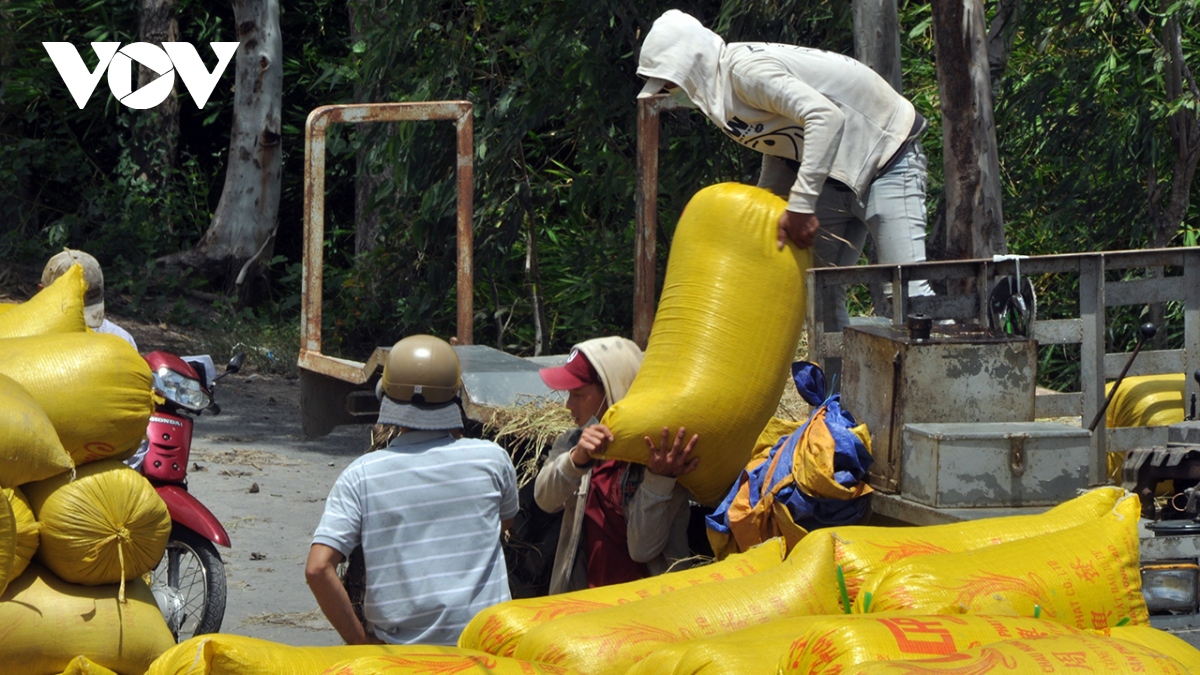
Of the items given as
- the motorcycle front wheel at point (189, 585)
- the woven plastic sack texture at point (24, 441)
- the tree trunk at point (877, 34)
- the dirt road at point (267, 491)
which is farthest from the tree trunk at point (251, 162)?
the woven plastic sack texture at point (24, 441)

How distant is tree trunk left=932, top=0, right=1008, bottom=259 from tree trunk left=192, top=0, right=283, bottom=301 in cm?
856

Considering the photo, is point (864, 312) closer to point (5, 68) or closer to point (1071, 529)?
point (1071, 529)

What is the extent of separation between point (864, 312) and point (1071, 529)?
6337mm

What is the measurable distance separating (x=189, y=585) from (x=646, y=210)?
220cm

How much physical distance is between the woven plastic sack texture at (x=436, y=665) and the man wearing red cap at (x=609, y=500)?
1182 mm

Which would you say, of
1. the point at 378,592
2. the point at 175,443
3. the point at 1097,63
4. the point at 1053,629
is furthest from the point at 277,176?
the point at 1053,629

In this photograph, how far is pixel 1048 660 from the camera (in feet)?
7.51

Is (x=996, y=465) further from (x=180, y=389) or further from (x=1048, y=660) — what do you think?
(x=180, y=389)

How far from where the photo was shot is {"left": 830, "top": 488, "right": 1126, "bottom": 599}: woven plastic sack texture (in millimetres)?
2926

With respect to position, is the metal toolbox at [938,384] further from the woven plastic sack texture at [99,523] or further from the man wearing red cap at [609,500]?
the woven plastic sack texture at [99,523]

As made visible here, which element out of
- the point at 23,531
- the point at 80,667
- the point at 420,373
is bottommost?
the point at 80,667

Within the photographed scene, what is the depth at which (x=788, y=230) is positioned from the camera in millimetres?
4090

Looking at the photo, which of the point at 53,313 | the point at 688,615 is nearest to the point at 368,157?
the point at 53,313

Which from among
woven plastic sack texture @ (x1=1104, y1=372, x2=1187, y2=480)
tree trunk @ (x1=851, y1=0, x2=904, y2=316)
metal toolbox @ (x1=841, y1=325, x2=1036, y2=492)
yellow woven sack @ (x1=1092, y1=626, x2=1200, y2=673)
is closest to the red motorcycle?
metal toolbox @ (x1=841, y1=325, x2=1036, y2=492)
